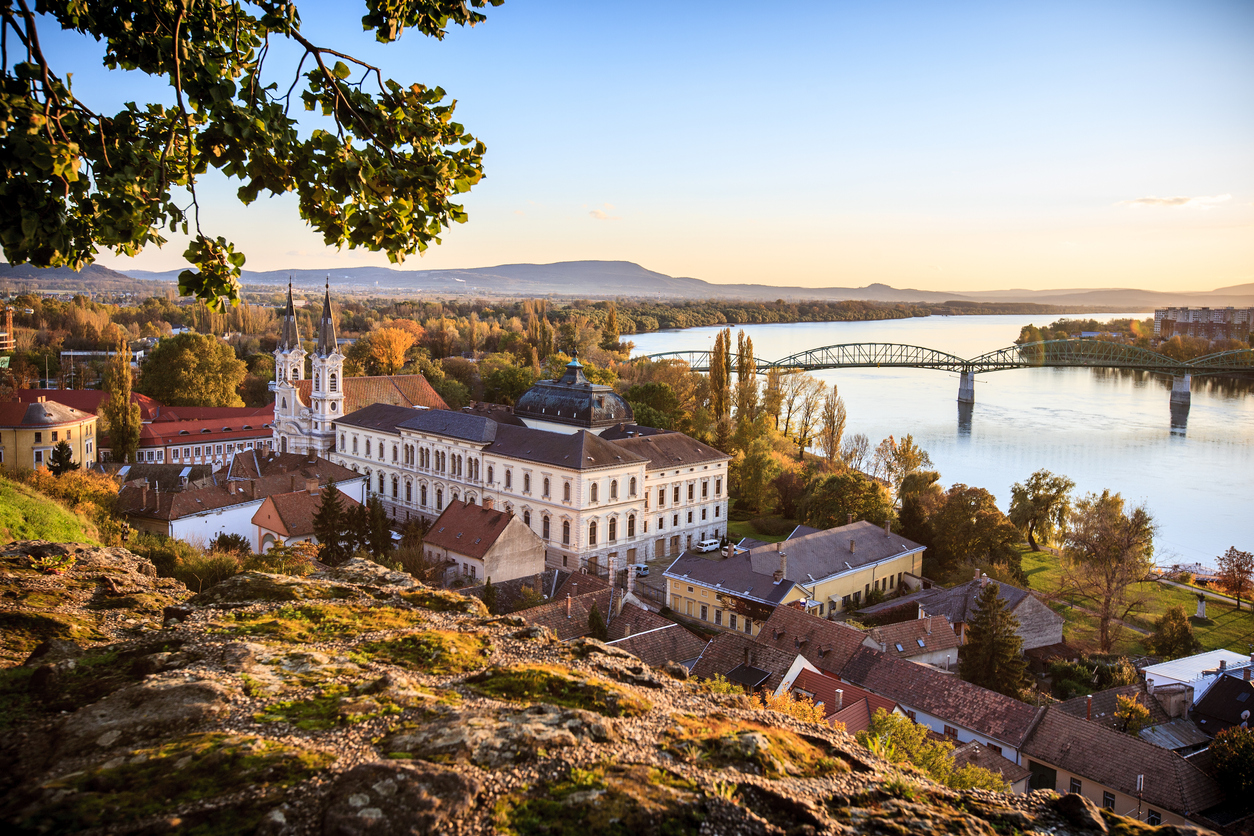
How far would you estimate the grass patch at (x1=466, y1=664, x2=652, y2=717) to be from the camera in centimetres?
565

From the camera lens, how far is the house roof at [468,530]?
106 feet

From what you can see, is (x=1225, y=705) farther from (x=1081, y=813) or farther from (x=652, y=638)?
(x=1081, y=813)

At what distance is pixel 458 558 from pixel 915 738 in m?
20.5

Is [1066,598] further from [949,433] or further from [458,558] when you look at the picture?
[949,433]

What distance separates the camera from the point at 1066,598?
3666 cm

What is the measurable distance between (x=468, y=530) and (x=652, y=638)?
12.0 metres

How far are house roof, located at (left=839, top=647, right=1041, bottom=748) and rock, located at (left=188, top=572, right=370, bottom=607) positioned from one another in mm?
19199

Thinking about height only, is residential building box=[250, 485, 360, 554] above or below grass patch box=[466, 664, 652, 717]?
below

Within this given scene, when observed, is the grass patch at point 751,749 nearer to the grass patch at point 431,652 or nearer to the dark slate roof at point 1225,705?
the grass patch at point 431,652

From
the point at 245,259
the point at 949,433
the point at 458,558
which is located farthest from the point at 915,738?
the point at 949,433

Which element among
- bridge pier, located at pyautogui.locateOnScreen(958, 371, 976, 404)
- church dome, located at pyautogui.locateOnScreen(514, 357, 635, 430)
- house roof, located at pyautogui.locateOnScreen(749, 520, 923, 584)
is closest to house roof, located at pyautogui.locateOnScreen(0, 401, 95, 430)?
church dome, located at pyautogui.locateOnScreen(514, 357, 635, 430)

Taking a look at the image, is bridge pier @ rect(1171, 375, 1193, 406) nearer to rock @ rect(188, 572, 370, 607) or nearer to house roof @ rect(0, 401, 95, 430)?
house roof @ rect(0, 401, 95, 430)

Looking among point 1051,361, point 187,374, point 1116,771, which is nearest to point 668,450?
point 1116,771

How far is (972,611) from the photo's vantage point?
29.2 m
